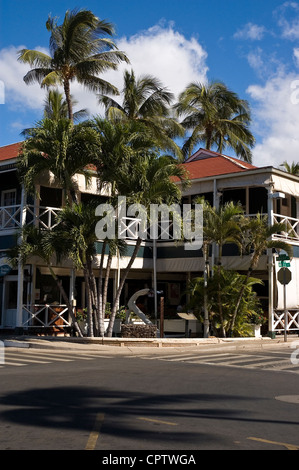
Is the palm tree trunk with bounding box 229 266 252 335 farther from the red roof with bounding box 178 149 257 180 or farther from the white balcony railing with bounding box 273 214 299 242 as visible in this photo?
the red roof with bounding box 178 149 257 180

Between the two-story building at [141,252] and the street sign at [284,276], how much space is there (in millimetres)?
973

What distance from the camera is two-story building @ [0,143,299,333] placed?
75.9 feet

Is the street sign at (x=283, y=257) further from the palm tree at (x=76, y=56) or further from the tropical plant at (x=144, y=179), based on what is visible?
the palm tree at (x=76, y=56)

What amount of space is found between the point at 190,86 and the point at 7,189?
18883 mm

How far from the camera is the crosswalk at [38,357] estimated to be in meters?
15.3

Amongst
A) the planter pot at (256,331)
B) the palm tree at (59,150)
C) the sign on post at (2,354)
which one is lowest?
the sign on post at (2,354)

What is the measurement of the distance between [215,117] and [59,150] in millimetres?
22075

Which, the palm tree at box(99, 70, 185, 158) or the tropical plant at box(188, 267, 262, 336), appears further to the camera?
the palm tree at box(99, 70, 185, 158)

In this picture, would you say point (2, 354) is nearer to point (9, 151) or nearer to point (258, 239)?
point (258, 239)

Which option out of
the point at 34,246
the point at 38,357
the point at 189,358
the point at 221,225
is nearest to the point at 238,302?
the point at 221,225

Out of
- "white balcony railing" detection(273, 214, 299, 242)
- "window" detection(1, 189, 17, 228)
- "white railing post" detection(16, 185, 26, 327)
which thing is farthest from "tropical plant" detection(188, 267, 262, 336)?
"window" detection(1, 189, 17, 228)

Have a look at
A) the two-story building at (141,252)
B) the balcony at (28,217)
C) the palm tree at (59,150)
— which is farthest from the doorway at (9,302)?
the palm tree at (59,150)

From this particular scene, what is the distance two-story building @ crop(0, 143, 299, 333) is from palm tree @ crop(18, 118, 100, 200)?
1795mm

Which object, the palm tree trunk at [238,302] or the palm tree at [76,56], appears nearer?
the palm tree trunk at [238,302]
